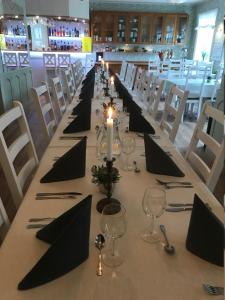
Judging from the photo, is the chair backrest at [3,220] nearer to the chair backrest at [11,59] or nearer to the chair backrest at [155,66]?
the chair backrest at [11,59]

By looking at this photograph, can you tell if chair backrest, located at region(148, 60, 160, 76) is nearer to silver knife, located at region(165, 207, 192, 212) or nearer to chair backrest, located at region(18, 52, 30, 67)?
chair backrest, located at region(18, 52, 30, 67)

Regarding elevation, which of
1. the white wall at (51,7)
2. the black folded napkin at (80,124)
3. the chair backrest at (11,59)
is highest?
the white wall at (51,7)

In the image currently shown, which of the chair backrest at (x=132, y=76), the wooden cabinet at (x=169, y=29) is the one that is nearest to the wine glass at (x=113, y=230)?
the chair backrest at (x=132, y=76)

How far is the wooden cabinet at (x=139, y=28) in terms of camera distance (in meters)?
7.42

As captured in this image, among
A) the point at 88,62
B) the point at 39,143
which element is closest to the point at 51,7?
the point at 88,62

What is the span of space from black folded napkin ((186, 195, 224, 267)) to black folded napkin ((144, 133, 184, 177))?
433mm

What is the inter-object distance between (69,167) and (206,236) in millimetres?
641

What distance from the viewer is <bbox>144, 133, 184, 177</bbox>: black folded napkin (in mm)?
1198

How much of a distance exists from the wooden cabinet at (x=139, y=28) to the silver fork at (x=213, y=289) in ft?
25.7

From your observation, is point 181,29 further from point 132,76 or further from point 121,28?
point 132,76

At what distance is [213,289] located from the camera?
65 cm

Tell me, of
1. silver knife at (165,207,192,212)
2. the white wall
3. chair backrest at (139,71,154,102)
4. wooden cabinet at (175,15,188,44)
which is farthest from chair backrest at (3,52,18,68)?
wooden cabinet at (175,15,188,44)

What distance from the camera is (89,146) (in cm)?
153

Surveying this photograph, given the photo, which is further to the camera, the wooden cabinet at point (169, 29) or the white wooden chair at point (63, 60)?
the wooden cabinet at point (169, 29)
